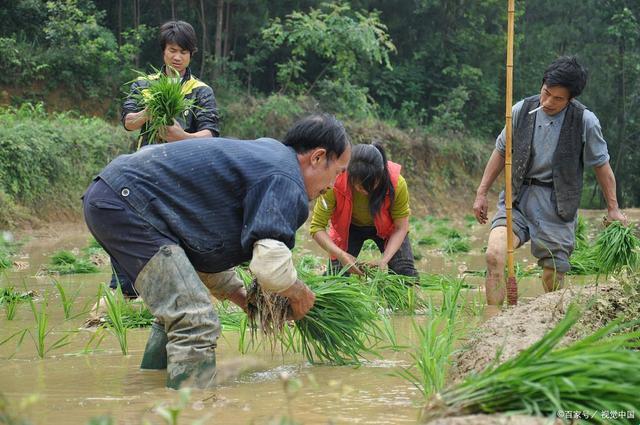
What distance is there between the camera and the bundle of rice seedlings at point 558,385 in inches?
114

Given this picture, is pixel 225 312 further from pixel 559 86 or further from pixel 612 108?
pixel 612 108

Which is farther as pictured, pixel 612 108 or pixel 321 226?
pixel 612 108

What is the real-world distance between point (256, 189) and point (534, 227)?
2.92 m

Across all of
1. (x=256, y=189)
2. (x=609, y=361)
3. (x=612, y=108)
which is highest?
(x=256, y=189)

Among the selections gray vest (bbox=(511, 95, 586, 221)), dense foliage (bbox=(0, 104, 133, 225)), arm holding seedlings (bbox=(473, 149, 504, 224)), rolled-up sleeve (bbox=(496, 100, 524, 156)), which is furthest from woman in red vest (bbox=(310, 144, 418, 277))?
dense foliage (bbox=(0, 104, 133, 225))

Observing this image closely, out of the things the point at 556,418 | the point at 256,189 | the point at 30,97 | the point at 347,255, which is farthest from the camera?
the point at 30,97

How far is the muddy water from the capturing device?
142 inches

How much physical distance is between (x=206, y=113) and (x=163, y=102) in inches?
15.8

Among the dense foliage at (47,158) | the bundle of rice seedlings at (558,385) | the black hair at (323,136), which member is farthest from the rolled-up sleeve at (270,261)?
the dense foliage at (47,158)

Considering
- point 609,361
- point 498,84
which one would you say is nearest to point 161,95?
point 609,361

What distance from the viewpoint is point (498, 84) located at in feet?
99.5

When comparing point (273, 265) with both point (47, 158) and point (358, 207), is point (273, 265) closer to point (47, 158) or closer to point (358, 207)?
point (358, 207)

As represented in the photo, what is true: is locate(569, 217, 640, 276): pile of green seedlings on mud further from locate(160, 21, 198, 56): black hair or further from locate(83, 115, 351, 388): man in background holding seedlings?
locate(160, 21, 198, 56): black hair

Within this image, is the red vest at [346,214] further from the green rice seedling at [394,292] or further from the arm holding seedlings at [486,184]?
the arm holding seedlings at [486,184]
